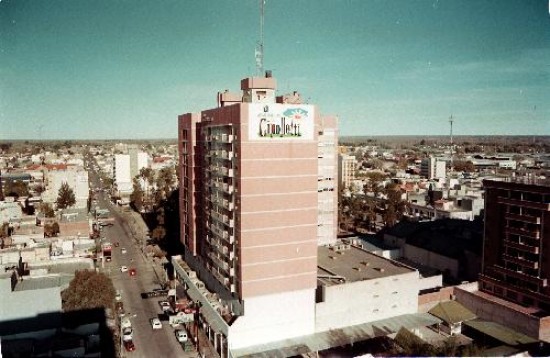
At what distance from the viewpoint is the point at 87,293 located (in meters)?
20.2

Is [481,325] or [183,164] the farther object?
[183,164]

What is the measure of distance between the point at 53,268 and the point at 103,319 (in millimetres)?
6393

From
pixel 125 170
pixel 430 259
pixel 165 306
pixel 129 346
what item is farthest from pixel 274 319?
pixel 125 170

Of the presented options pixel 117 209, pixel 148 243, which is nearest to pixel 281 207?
pixel 148 243

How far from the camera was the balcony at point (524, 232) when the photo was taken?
792 inches

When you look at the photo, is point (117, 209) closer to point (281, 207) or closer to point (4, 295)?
point (4, 295)

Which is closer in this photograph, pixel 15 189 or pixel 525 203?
pixel 525 203

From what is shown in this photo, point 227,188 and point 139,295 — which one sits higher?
point 227,188

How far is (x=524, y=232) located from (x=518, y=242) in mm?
611

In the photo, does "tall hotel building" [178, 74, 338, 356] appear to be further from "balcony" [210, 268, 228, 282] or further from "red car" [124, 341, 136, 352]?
"red car" [124, 341, 136, 352]

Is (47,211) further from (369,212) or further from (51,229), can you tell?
(369,212)

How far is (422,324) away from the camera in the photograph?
19703 millimetres

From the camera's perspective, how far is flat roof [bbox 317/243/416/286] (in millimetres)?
20422

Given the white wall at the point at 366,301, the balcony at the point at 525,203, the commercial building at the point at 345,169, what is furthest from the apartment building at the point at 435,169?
the white wall at the point at 366,301
